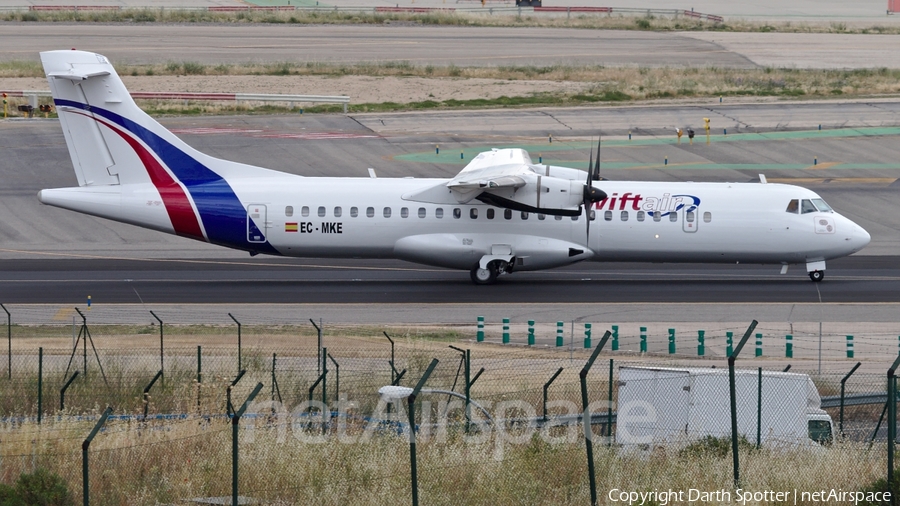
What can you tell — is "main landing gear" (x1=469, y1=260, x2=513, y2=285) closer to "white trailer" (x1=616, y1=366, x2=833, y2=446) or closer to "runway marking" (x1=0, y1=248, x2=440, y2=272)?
"runway marking" (x1=0, y1=248, x2=440, y2=272)

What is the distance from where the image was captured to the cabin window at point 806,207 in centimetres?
3547

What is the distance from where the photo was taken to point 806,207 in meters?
35.6

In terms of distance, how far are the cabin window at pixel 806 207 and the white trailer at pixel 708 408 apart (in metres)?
16.5

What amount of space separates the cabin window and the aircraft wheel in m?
9.54

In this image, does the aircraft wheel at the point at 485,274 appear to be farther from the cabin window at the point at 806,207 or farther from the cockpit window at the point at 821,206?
the cockpit window at the point at 821,206

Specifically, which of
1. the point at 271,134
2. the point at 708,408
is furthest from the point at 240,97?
the point at 708,408

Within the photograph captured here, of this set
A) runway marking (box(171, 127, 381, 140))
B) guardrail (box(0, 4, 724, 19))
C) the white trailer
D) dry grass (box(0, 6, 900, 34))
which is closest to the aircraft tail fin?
the white trailer

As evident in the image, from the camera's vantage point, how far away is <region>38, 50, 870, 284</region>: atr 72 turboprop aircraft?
113ft

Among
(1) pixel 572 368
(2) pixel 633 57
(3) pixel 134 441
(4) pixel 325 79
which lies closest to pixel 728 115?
(2) pixel 633 57

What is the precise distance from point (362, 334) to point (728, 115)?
38775 mm

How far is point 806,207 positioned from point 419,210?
1190 centimetres

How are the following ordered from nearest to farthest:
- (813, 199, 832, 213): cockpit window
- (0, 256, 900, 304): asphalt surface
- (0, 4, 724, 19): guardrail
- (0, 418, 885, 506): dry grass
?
1. (0, 418, 885, 506): dry grass
2. (0, 256, 900, 304): asphalt surface
3. (813, 199, 832, 213): cockpit window
4. (0, 4, 724, 19): guardrail

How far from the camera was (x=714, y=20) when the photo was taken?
101m

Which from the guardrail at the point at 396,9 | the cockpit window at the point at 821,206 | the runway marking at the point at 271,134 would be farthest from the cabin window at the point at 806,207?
the guardrail at the point at 396,9
